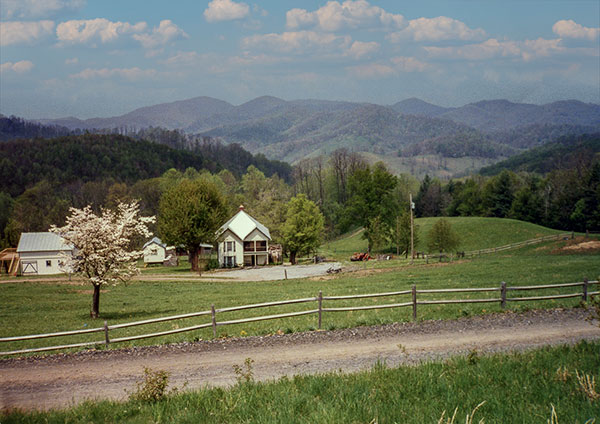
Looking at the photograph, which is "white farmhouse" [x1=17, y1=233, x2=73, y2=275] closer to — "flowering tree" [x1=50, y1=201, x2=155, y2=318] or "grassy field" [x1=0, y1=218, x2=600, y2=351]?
"grassy field" [x1=0, y1=218, x2=600, y2=351]

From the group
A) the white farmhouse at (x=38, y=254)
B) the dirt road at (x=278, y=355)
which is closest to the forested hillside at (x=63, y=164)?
the white farmhouse at (x=38, y=254)

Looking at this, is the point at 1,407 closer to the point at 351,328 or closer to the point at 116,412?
the point at 116,412

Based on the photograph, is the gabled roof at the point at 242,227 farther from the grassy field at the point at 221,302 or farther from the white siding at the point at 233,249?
the grassy field at the point at 221,302

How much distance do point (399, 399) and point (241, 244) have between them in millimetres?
68381

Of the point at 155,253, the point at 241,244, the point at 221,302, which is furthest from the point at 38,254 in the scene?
the point at 221,302

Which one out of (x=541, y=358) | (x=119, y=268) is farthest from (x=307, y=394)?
(x=119, y=268)

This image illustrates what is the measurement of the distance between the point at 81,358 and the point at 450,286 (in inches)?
787

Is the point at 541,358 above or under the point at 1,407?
above

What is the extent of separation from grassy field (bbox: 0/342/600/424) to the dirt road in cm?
175

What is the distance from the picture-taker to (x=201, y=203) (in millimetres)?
66750

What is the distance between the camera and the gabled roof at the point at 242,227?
7556 cm

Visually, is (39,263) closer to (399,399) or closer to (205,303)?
(205,303)

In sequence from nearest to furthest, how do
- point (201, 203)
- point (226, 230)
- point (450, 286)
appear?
1. point (450, 286)
2. point (201, 203)
3. point (226, 230)

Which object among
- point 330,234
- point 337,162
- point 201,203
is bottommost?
point 330,234
